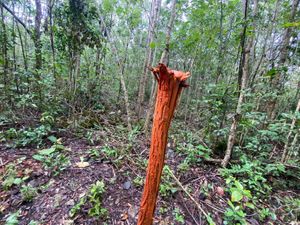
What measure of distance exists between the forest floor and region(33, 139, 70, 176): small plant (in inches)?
1.2

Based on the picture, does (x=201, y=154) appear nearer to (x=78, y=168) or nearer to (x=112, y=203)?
(x=112, y=203)

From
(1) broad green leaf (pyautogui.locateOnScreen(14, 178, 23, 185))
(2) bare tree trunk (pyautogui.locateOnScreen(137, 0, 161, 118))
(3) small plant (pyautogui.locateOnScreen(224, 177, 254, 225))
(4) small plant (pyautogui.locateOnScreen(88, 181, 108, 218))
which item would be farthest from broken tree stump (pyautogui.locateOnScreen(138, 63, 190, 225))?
(2) bare tree trunk (pyautogui.locateOnScreen(137, 0, 161, 118))

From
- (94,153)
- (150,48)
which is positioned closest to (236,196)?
(94,153)

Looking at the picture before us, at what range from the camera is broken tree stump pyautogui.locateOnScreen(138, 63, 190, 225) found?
3.06ft

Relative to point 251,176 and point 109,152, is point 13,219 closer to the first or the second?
point 109,152

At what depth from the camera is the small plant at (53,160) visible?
2.18 m

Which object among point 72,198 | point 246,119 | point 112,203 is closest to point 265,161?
→ point 246,119

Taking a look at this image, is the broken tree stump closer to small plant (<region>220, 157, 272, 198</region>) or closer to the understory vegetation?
the understory vegetation

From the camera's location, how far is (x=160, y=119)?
3.29ft

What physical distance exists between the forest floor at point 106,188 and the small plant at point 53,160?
0.03m

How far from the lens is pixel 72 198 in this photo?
180 cm

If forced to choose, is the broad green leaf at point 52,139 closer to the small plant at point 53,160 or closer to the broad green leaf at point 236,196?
the small plant at point 53,160

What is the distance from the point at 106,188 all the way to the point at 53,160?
91cm

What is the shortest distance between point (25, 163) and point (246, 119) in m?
3.27
